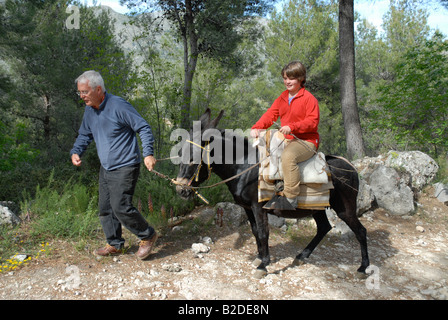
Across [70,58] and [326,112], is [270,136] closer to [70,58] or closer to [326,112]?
[70,58]

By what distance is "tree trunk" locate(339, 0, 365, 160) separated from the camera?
889cm

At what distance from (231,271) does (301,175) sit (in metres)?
1.57

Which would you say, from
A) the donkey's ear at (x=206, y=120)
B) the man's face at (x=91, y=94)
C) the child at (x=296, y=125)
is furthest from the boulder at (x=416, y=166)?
the man's face at (x=91, y=94)

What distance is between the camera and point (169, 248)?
457 cm

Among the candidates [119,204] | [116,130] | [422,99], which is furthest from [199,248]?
[422,99]

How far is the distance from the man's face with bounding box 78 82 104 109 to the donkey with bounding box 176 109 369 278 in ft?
4.11

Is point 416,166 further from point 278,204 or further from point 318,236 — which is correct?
point 278,204

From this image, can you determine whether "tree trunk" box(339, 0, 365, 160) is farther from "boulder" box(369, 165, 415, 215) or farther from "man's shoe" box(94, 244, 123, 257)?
"man's shoe" box(94, 244, 123, 257)

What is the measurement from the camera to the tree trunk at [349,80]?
8891 millimetres

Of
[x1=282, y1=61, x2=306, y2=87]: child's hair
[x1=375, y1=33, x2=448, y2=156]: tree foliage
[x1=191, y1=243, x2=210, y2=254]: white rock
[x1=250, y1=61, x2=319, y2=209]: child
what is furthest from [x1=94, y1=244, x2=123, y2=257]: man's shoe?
[x1=375, y1=33, x2=448, y2=156]: tree foliage

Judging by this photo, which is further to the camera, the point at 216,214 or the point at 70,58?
the point at 70,58
